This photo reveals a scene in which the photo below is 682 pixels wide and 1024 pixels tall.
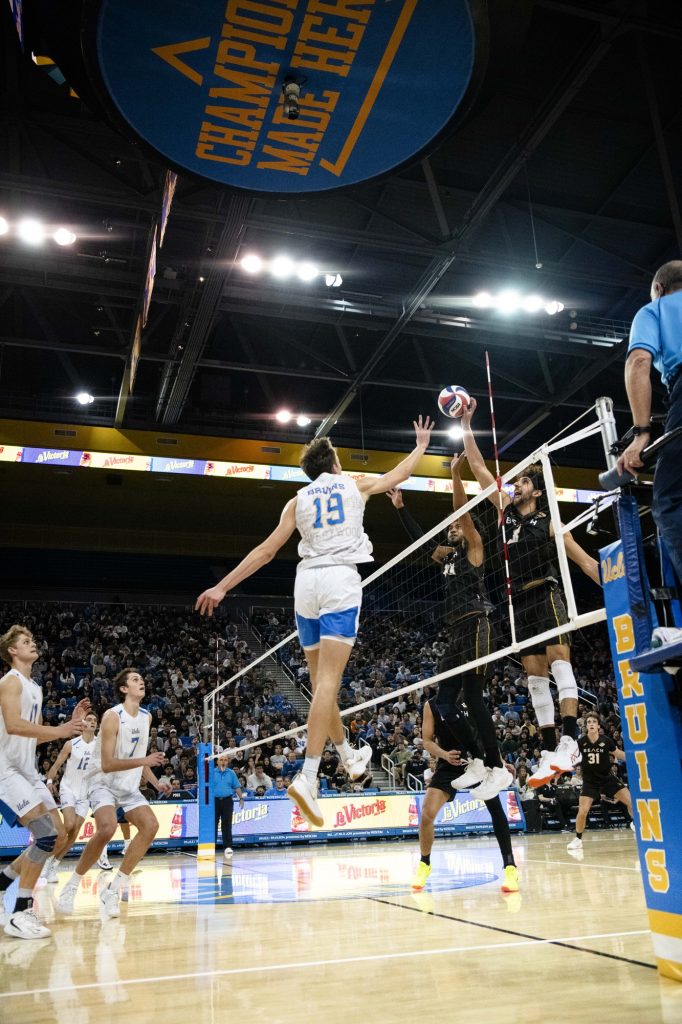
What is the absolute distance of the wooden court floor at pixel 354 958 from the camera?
2.85 metres

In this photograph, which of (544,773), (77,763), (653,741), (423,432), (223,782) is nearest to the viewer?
(653,741)

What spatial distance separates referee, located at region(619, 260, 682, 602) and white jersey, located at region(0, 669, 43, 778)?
4.81 m

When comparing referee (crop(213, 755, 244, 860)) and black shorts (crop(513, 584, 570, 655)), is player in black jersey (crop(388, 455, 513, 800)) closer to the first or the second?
black shorts (crop(513, 584, 570, 655))

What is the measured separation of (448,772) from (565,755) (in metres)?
1.37

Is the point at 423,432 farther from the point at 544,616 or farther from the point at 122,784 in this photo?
the point at 122,784

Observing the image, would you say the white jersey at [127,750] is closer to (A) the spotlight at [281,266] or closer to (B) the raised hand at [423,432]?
(B) the raised hand at [423,432]

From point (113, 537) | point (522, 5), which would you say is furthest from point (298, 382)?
point (522, 5)

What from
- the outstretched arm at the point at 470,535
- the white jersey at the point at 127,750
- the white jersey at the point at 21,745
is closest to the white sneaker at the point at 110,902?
the white jersey at the point at 127,750

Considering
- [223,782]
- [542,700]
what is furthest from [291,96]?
[223,782]

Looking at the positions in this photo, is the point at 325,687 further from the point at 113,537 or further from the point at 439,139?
the point at 113,537

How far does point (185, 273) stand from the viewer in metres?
14.0

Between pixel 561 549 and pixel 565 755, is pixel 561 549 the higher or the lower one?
the higher one

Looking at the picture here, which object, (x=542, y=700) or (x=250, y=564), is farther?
(x=542, y=700)

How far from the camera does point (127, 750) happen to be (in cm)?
714
